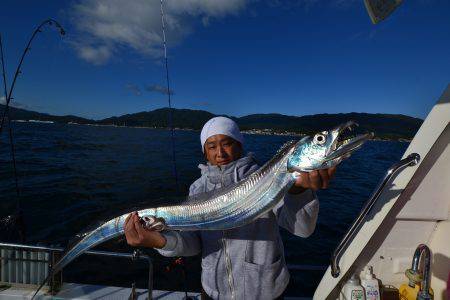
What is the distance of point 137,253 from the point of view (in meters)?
3.53

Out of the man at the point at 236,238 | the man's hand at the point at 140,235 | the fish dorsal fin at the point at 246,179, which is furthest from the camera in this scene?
Result: the man's hand at the point at 140,235

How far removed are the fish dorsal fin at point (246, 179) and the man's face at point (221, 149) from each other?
34 centimetres

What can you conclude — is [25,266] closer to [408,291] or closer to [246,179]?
[246,179]

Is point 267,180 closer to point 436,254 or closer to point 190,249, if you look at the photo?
point 190,249

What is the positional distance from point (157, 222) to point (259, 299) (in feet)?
3.69

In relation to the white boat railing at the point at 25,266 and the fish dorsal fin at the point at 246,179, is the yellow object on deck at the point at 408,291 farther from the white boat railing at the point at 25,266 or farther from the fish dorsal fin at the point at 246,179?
the fish dorsal fin at the point at 246,179

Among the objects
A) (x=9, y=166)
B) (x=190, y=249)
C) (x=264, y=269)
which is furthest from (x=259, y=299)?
(x=9, y=166)

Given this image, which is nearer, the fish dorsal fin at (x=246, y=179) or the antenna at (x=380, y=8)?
the antenna at (x=380, y=8)

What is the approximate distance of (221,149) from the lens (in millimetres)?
2805

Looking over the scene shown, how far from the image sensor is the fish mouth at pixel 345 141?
1.89 meters

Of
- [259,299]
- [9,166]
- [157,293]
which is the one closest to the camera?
[259,299]

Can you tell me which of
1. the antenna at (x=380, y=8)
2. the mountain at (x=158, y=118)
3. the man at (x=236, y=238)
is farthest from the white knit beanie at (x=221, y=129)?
the mountain at (x=158, y=118)

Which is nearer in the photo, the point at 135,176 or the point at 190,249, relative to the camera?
the point at 190,249

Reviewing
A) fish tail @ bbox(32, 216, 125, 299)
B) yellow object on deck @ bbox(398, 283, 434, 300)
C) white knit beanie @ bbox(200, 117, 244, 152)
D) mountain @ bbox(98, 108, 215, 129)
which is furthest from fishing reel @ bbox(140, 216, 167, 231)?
mountain @ bbox(98, 108, 215, 129)
